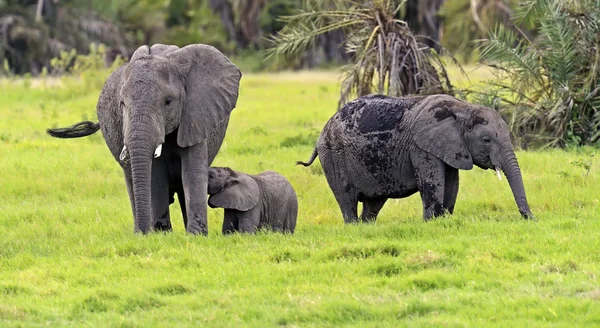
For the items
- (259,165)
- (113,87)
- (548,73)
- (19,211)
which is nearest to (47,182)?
(19,211)

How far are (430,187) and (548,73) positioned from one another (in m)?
6.39

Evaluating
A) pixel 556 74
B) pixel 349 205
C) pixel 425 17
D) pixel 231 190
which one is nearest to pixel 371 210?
pixel 349 205

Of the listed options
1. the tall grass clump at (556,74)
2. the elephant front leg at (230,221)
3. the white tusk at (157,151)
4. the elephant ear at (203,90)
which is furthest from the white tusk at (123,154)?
the tall grass clump at (556,74)

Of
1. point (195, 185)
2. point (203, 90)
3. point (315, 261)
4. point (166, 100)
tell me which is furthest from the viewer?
point (203, 90)

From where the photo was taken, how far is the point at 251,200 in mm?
12203

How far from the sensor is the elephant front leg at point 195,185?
38.4 ft

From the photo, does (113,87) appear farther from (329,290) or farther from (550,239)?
(550,239)

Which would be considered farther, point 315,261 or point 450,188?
point 450,188

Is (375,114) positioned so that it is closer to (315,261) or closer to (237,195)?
(237,195)

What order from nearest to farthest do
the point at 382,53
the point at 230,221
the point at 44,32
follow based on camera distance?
1. the point at 230,221
2. the point at 382,53
3. the point at 44,32

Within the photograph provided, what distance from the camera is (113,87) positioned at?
12.1m

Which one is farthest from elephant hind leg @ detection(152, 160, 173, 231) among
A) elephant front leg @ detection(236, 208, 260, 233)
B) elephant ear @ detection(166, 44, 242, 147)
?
elephant front leg @ detection(236, 208, 260, 233)

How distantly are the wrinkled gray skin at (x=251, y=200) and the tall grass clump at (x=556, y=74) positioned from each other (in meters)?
5.94

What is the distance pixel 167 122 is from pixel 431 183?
284 cm
